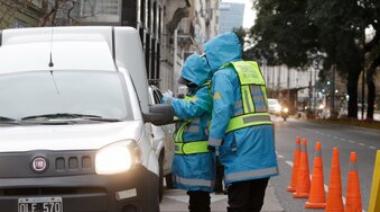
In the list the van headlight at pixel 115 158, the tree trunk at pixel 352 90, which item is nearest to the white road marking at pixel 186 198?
the van headlight at pixel 115 158

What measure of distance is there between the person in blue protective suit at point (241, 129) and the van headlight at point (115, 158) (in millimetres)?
718

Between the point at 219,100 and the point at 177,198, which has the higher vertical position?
the point at 219,100

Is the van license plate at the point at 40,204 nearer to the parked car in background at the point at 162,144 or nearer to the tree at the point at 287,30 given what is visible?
the parked car in background at the point at 162,144

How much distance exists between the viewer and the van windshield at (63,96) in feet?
20.5

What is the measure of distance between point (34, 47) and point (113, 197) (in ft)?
7.77

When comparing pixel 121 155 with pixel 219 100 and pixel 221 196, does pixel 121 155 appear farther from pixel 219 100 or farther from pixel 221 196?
pixel 221 196

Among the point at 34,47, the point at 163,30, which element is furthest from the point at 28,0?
the point at 163,30

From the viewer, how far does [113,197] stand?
5.42m

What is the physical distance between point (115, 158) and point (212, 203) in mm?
4725

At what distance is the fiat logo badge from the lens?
17.6 feet

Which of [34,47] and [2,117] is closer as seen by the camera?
[2,117]

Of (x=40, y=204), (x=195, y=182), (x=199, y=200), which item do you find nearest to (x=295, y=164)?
(x=199, y=200)

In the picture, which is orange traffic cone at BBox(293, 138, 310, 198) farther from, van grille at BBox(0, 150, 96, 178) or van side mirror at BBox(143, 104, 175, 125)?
van grille at BBox(0, 150, 96, 178)

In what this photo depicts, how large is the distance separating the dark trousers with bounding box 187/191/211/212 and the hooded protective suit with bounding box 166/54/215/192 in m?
0.19
